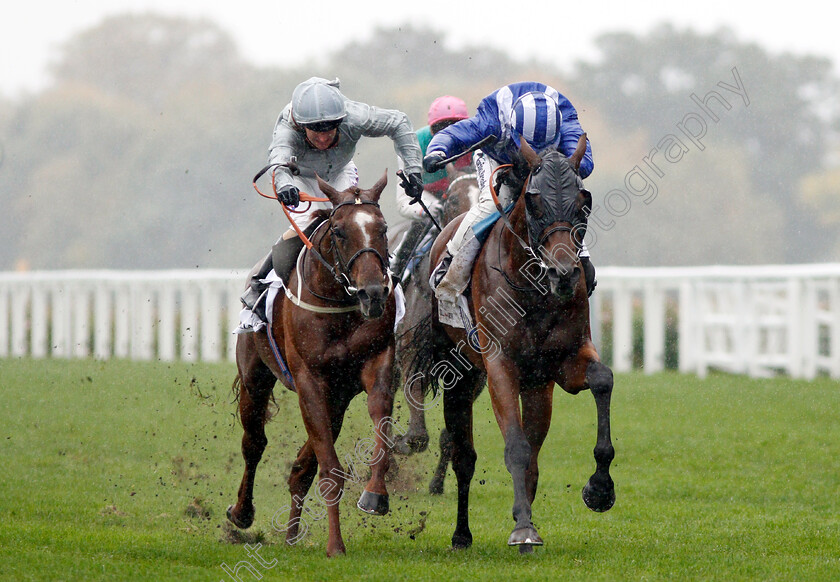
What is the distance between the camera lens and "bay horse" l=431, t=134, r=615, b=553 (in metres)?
5.28

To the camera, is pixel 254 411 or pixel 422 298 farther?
pixel 422 298

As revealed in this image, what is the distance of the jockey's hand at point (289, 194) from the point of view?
19.9 ft

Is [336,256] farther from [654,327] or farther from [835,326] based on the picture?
[654,327]

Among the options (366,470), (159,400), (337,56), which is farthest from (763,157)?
(366,470)

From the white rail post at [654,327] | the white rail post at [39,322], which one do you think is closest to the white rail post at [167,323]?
the white rail post at [39,322]

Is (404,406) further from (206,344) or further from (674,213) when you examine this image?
(674,213)

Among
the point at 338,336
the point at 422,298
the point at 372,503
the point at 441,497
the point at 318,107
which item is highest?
the point at 318,107

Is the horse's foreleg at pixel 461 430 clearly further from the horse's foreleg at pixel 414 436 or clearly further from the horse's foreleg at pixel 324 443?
the horse's foreleg at pixel 414 436

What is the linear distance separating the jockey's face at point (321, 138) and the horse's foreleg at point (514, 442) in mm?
1594

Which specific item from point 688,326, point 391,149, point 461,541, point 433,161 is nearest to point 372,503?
point 461,541

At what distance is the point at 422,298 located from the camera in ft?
25.7

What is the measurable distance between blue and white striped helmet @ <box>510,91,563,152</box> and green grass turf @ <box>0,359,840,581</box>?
6.69 feet

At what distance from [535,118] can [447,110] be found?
2.48m

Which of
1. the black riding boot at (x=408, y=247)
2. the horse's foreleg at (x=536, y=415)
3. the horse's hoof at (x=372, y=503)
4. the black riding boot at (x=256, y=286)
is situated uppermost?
the black riding boot at (x=408, y=247)
